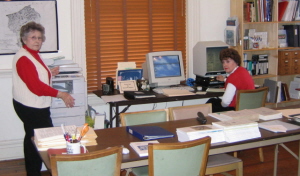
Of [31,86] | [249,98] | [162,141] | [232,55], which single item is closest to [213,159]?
[162,141]

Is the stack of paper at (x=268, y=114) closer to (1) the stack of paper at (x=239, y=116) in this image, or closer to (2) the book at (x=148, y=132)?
(1) the stack of paper at (x=239, y=116)

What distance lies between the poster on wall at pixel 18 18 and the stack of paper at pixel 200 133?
254 centimetres

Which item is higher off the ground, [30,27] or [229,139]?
[30,27]

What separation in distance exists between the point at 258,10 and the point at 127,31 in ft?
5.57

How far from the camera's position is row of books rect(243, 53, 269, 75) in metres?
5.62

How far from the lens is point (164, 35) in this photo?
217 inches

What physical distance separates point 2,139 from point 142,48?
6.54 ft

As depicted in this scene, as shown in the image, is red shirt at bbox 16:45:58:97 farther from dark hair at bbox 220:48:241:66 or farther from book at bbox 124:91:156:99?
dark hair at bbox 220:48:241:66

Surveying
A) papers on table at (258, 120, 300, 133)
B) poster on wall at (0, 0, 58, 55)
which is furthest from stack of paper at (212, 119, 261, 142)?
poster on wall at (0, 0, 58, 55)

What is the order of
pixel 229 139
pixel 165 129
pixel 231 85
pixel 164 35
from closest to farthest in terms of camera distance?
pixel 229 139
pixel 165 129
pixel 231 85
pixel 164 35

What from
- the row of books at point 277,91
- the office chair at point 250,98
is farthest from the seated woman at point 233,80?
the row of books at point 277,91

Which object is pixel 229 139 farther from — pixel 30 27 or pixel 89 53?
pixel 89 53

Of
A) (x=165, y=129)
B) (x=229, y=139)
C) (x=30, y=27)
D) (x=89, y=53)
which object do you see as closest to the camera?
(x=229, y=139)

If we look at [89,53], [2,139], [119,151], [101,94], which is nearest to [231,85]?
[101,94]
